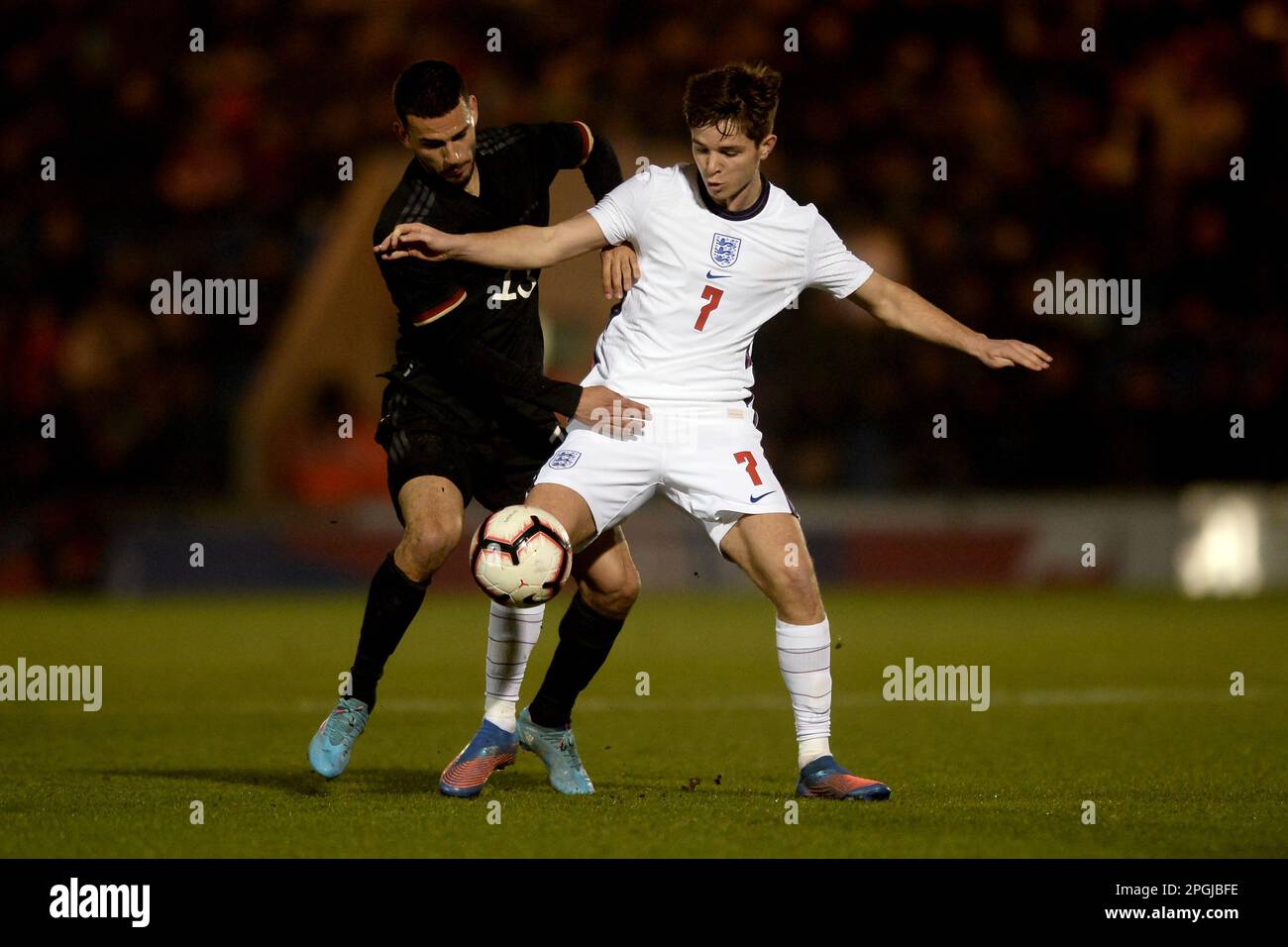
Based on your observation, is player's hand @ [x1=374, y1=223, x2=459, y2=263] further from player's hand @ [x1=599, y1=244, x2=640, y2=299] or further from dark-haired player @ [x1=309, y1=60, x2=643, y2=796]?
player's hand @ [x1=599, y1=244, x2=640, y2=299]

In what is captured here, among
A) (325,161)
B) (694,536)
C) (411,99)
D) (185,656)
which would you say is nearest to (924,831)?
(411,99)

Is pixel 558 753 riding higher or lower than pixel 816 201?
lower

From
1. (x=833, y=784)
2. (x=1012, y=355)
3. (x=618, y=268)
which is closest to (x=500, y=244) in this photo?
(x=618, y=268)

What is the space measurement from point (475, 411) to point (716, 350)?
0.89 meters

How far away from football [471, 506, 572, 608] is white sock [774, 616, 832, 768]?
73 cm

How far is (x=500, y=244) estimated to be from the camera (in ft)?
16.9

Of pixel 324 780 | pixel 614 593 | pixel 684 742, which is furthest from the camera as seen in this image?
pixel 684 742

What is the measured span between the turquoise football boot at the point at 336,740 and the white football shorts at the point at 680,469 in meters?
0.94

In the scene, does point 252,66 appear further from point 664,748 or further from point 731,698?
point 664,748

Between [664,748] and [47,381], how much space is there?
9.77 metres

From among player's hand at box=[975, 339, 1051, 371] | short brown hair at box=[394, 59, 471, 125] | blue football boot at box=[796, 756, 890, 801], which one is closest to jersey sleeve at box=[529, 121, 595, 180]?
short brown hair at box=[394, 59, 471, 125]

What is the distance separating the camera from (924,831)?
4.62m

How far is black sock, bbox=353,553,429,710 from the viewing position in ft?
18.1

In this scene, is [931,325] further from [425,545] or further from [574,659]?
[425,545]
